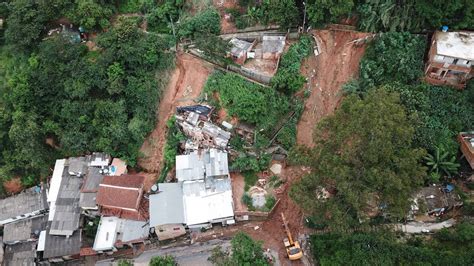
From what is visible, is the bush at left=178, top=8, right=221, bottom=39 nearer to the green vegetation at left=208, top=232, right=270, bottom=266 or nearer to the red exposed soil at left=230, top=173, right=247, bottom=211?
the red exposed soil at left=230, top=173, right=247, bottom=211

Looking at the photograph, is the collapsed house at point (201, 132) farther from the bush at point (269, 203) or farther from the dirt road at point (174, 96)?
the bush at point (269, 203)

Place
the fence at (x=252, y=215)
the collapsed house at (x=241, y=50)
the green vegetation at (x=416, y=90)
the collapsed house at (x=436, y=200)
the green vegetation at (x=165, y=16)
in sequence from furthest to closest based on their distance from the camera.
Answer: the green vegetation at (x=165, y=16)
the collapsed house at (x=241, y=50)
the fence at (x=252, y=215)
the green vegetation at (x=416, y=90)
the collapsed house at (x=436, y=200)

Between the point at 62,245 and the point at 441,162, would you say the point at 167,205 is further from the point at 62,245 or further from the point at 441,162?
the point at 441,162

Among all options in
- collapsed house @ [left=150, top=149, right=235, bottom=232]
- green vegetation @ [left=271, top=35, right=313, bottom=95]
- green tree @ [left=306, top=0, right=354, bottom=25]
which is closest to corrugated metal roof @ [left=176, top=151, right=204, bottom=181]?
collapsed house @ [left=150, top=149, right=235, bottom=232]

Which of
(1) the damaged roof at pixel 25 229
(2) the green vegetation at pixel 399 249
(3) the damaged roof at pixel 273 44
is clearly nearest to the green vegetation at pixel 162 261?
(2) the green vegetation at pixel 399 249

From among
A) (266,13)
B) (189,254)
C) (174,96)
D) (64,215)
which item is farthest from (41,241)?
(266,13)

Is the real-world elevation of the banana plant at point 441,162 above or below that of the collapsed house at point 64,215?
above

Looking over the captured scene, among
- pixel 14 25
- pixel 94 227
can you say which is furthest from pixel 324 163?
pixel 14 25
